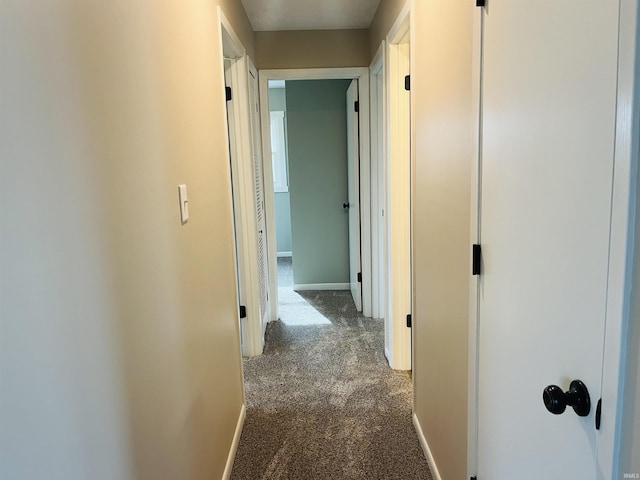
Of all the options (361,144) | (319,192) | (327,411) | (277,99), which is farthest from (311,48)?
(277,99)

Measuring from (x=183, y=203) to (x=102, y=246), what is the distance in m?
0.57

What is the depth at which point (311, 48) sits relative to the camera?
11.3 feet

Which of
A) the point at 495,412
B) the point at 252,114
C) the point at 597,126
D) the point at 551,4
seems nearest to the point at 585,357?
the point at 597,126

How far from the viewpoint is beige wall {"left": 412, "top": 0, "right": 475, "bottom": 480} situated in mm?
1403

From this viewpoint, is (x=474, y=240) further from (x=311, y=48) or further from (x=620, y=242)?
(x=311, y=48)

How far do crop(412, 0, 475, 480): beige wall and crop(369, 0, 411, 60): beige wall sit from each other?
0.50 meters

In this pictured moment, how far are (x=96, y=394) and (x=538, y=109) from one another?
3.40 feet

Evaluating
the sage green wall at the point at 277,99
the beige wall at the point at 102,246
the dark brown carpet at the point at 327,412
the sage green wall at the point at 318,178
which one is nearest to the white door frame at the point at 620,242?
the beige wall at the point at 102,246

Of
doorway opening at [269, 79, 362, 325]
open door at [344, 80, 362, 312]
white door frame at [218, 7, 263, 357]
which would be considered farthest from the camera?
doorway opening at [269, 79, 362, 325]

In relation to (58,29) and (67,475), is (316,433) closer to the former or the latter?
(67,475)

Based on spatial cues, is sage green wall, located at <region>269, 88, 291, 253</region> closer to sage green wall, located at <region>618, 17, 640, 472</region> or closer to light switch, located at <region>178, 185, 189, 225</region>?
light switch, located at <region>178, 185, 189, 225</region>

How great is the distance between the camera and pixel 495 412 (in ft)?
4.06

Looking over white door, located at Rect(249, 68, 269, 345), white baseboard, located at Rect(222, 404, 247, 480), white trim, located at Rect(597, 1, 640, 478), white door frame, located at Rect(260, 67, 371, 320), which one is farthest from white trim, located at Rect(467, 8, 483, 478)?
white door frame, located at Rect(260, 67, 371, 320)

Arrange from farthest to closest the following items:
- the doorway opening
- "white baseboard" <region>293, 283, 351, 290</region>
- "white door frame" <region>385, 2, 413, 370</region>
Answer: "white baseboard" <region>293, 283, 351, 290</region> → the doorway opening → "white door frame" <region>385, 2, 413, 370</region>
